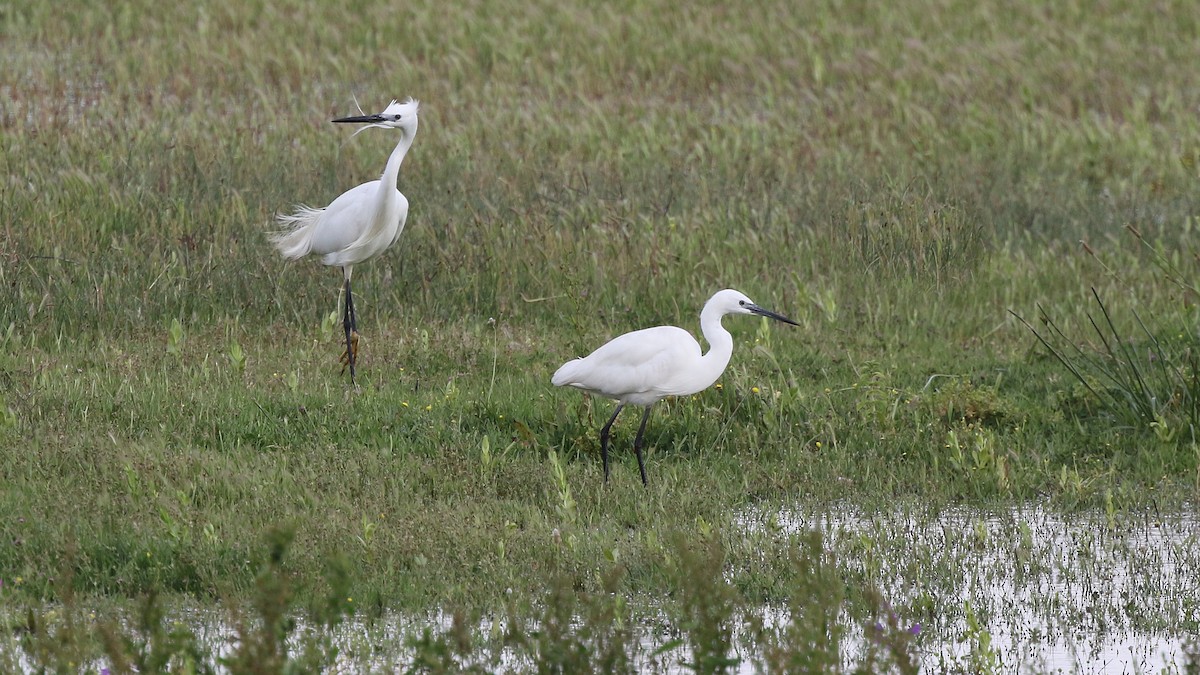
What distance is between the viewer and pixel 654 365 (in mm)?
7051

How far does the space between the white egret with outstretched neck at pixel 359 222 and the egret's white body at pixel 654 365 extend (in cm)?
179

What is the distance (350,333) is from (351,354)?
0.68 m

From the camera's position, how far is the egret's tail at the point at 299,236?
31.4ft

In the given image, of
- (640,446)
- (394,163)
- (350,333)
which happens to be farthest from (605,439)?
(394,163)

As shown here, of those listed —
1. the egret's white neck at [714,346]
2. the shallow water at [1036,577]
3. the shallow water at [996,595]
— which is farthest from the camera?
the egret's white neck at [714,346]

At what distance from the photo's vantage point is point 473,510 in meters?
6.48

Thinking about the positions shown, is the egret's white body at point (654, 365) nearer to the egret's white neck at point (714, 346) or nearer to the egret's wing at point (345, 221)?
the egret's white neck at point (714, 346)

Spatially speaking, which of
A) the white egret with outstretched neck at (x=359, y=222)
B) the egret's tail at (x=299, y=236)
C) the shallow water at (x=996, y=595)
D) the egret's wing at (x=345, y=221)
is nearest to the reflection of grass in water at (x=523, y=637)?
the shallow water at (x=996, y=595)

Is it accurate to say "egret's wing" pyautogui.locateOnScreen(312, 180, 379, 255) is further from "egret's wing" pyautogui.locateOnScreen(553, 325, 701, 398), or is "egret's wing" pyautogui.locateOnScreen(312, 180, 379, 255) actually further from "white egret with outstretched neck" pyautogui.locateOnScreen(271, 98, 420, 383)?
"egret's wing" pyautogui.locateOnScreen(553, 325, 701, 398)

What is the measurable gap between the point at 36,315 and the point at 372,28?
9.72 m

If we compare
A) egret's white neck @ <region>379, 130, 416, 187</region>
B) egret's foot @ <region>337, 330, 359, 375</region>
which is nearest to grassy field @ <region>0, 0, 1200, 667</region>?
egret's foot @ <region>337, 330, 359, 375</region>

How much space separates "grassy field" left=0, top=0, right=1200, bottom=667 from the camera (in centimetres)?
625

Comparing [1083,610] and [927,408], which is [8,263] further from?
[1083,610]

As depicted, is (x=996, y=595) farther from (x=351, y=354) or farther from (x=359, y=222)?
(x=359, y=222)
